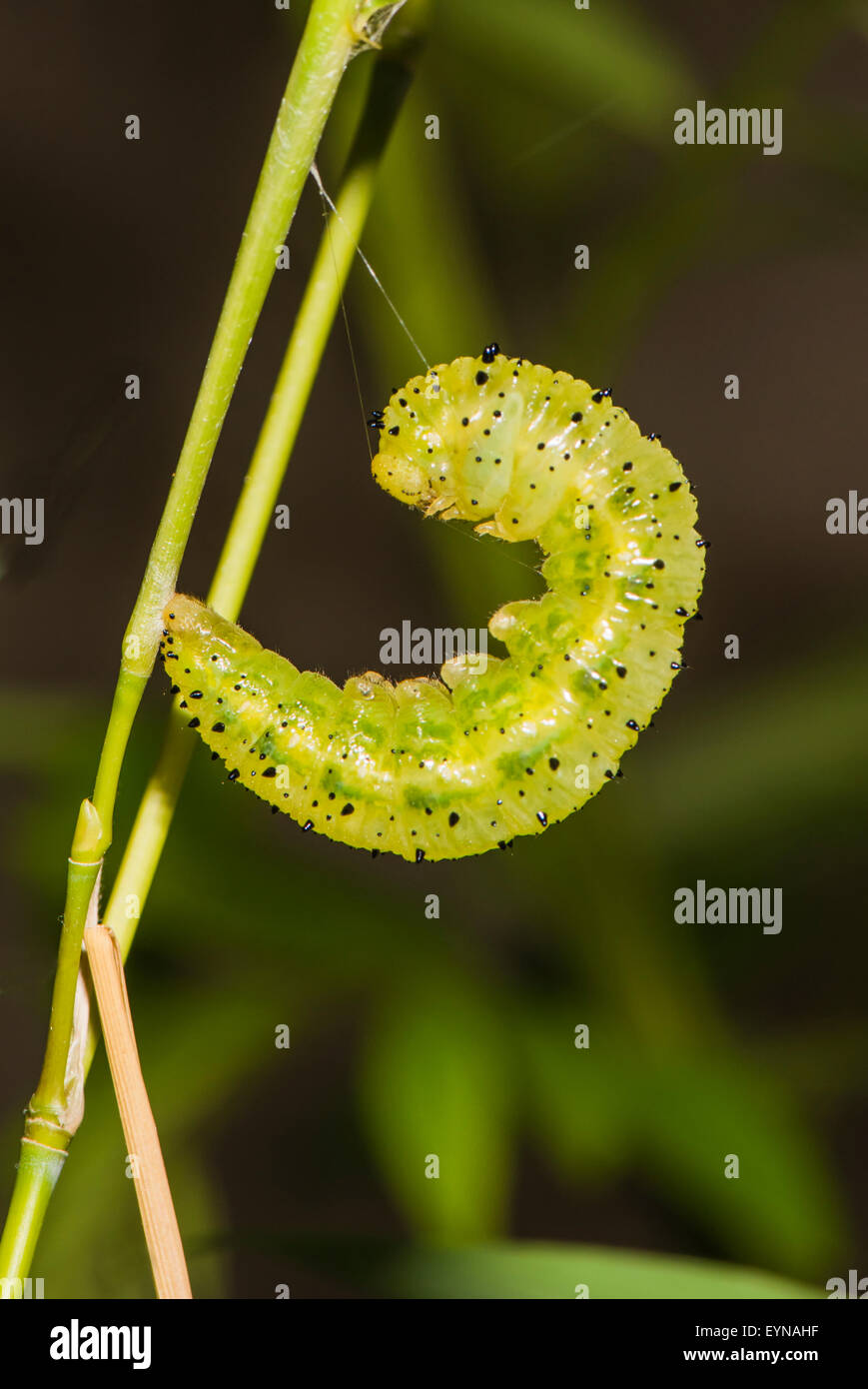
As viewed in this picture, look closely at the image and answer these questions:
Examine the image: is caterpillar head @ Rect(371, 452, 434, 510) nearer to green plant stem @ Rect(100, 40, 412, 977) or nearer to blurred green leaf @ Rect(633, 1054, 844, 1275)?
green plant stem @ Rect(100, 40, 412, 977)

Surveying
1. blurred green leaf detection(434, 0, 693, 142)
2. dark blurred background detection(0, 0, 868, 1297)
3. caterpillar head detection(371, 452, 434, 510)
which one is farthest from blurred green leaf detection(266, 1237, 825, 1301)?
blurred green leaf detection(434, 0, 693, 142)

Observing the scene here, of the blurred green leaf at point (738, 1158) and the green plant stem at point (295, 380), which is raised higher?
the green plant stem at point (295, 380)

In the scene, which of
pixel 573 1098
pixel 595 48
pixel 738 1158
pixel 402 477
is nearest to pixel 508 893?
pixel 573 1098

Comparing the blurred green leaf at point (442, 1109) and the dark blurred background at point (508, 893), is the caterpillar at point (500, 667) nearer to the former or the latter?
the dark blurred background at point (508, 893)

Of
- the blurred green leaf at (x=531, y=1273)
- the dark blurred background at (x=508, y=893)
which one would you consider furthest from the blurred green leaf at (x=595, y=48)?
the blurred green leaf at (x=531, y=1273)

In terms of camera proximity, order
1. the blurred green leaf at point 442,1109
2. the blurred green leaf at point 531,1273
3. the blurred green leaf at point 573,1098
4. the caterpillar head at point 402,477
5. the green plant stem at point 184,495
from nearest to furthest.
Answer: the green plant stem at point 184,495 < the blurred green leaf at point 531,1273 < the caterpillar head at point 402,477 < the blurred green leaf at point 442,1109 < the blurred green leaf at point 573,1098

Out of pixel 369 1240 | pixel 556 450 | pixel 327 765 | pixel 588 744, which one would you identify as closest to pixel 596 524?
pixel 556 450
